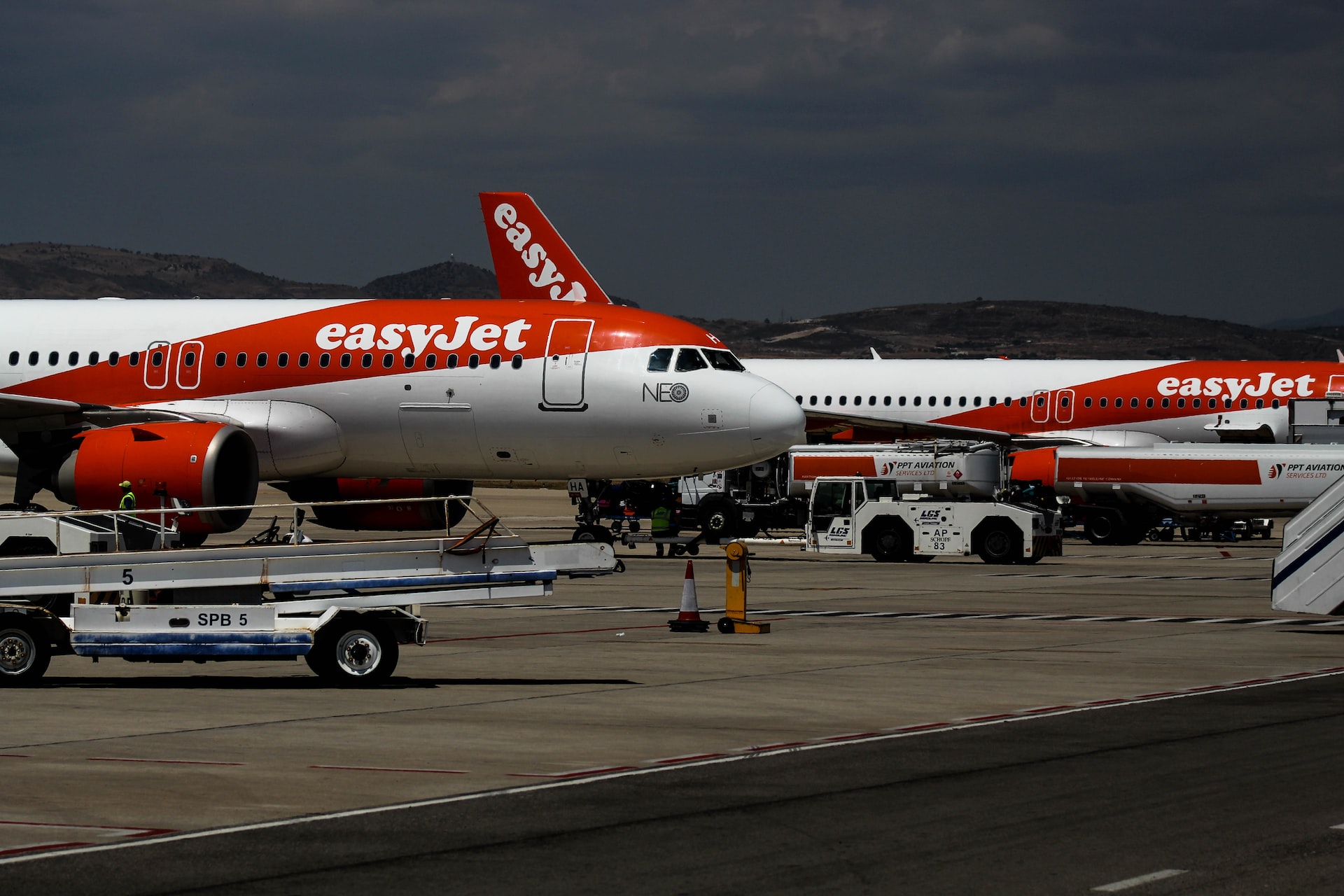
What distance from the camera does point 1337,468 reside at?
46.4 m

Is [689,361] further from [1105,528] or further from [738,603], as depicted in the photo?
[1105,528]

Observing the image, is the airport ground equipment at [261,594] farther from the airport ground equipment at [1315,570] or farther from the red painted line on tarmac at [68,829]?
the airport ground equipment at [1315,570]

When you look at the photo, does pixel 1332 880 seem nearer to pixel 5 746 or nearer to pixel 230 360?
pixel 5 746

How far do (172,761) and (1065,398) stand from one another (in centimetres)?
4721

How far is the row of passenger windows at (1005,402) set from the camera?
55281 mm

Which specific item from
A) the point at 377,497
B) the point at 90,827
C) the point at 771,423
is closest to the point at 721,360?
the point at 771,423

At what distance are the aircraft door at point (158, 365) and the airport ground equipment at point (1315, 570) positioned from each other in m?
21.1

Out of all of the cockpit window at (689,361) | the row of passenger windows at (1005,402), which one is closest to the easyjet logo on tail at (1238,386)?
the row of passenger windows at (1005,402)

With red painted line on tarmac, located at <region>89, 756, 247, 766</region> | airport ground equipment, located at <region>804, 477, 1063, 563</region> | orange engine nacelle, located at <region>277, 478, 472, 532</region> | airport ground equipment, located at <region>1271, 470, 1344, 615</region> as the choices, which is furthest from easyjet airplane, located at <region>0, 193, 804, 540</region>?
red painted line on tarmac, located at <region>89, 756, 247, 766</region>

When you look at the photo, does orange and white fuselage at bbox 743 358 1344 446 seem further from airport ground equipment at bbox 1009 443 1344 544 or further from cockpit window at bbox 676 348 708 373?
cockpit window at bbox 676 348 708 373

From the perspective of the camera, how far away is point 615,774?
40.0 feet

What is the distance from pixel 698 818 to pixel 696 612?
12033 mm

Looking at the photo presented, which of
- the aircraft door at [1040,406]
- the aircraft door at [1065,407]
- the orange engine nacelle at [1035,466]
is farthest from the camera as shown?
the aircraft door at [1040,406]

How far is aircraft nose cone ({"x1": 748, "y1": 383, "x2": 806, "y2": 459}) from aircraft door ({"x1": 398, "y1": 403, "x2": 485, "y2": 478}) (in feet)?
17.3
